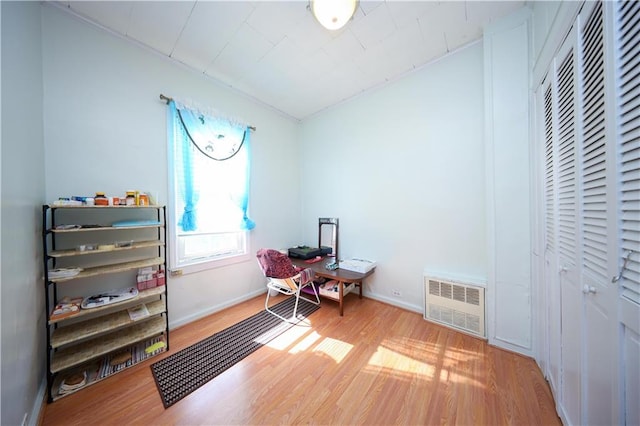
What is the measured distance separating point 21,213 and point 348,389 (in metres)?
2.38

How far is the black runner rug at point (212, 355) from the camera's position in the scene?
1.51 metres

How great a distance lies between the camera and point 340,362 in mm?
1729

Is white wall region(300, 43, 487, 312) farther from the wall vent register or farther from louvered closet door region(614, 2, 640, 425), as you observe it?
louvered closet door region(614, 2, 640, 425)

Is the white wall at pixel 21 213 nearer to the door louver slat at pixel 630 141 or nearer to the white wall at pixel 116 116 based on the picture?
the white wall at pixel 116 116

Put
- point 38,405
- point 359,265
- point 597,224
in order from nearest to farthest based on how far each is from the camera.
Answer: point 597,224
point 38,405
point 359,265

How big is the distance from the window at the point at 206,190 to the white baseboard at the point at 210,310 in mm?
531

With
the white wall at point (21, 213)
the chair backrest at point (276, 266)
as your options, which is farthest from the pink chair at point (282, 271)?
the white wall at point (21, 213)

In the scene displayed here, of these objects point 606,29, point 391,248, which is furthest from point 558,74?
point 391,248

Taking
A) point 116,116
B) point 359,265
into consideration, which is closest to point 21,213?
point 116,116

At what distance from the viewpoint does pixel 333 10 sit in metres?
1.46

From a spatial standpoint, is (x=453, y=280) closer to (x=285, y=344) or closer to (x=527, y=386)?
(x=527, y=386)

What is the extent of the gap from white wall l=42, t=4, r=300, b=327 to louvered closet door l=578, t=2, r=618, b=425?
305cm

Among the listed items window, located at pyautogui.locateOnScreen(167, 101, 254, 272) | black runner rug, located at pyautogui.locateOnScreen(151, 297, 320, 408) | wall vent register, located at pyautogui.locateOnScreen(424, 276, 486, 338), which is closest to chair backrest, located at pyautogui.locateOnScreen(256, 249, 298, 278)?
black runner rug, located at pyautogui.locateOnScreen(151, 297, 320, 408)

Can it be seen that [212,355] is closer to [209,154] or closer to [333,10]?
[209,154]
